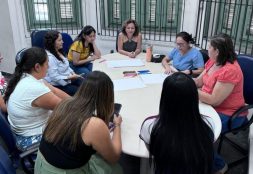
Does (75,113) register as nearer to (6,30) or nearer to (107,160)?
(107,160)

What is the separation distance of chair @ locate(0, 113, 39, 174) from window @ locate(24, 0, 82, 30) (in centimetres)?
259

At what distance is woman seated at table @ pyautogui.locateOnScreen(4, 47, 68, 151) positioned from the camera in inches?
61.7

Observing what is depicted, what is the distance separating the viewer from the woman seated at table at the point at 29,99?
157 cm

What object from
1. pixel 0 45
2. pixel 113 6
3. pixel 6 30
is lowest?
pixel 0 45

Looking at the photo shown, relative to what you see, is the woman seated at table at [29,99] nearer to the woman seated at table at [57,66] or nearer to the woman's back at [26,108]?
the woman's back at [26,108]

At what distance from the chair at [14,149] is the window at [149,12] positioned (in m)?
2.64

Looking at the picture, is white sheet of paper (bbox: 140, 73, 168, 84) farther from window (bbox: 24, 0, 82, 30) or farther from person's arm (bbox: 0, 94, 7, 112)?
window (bbox: 24, 0, 82, 30)

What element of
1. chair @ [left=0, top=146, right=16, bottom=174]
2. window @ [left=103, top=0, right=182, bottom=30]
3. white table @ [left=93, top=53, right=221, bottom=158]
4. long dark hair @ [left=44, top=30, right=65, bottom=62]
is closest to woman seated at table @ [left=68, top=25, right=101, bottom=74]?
long dark hair @ [left=44, top=30, right=65, bottom=62]

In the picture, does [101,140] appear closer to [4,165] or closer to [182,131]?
[182,131]

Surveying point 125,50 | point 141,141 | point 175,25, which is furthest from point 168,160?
point 175,25

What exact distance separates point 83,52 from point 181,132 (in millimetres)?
2203

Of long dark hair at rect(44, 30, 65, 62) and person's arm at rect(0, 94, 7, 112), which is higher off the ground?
long dark hair at rect(44, 30, 65, 62)

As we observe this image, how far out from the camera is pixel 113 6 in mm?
3887

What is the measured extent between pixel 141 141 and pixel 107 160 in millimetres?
225
